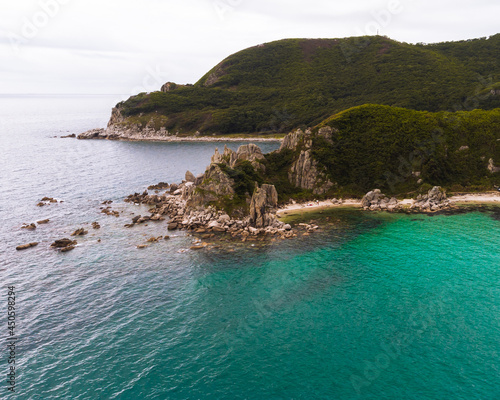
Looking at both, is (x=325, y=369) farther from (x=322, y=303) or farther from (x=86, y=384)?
(x=86, y=384)

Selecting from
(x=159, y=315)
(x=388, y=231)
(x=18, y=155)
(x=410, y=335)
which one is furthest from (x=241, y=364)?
(x=18, y=155)

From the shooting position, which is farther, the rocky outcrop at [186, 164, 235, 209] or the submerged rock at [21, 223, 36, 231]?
the rocky outcrop at [186, 164, 235, 209]

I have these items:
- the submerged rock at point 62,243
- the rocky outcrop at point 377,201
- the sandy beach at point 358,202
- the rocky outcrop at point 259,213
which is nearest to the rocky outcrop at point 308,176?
the sandy beach at point 358,202

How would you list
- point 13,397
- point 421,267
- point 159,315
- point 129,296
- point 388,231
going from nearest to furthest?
1. point 13,397
2. point 159,315
3. point 129,296
4. point 421,267
5. point 388,231

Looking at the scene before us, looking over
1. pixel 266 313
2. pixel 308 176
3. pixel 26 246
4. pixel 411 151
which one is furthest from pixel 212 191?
pixel 411 151

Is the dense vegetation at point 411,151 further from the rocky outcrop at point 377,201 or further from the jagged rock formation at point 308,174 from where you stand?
the rocky outcrop at point 377,201

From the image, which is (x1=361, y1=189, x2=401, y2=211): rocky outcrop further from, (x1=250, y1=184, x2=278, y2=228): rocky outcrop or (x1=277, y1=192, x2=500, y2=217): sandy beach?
(x1=250, y1=184, x2=278, y2=228): rocky outcrop

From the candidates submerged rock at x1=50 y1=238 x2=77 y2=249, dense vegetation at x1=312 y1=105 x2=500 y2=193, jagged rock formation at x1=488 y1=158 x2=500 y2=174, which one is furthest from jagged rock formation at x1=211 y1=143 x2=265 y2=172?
jagged rock formation at x1=488 y1=158 x2=500 y2=174
